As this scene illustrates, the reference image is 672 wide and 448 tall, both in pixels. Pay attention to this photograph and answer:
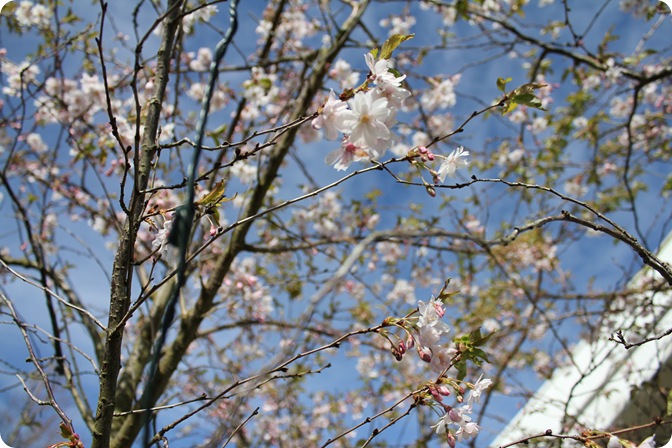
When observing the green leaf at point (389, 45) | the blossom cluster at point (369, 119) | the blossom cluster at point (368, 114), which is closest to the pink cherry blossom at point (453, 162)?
the blossom cluster at point (369, 119)

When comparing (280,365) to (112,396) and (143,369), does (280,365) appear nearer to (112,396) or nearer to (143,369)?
(112,396)

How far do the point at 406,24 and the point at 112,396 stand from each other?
4.34 meters

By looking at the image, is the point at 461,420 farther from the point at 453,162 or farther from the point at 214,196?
the point at 214,196

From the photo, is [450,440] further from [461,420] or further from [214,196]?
[214,196]

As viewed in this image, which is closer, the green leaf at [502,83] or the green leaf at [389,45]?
the green leaf at [389,45]

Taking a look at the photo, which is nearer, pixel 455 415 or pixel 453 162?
pixel 455 415

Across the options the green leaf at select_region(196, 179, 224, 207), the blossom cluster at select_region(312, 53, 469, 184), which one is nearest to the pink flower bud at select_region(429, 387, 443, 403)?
the blossom cluster at select_region(312, 53, 469, 184)

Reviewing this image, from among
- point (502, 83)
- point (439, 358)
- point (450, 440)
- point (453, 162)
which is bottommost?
point (450, 440)

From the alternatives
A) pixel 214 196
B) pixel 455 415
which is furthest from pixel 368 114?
pixel 455 415

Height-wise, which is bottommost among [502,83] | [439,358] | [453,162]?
[439,358]

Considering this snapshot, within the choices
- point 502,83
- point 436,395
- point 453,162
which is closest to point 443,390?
point 436,395

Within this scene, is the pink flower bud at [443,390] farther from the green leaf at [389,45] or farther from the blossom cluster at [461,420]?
the green leaf at [389,45]

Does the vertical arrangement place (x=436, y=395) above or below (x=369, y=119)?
below

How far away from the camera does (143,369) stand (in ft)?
7.26
